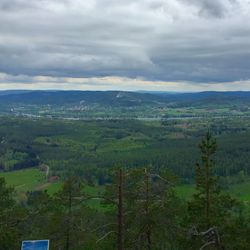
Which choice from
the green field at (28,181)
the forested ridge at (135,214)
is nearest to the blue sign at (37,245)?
the forested ridge at (135,214)

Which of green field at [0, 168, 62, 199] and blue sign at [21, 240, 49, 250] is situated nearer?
blue sign at [21, 240, 49, 250]

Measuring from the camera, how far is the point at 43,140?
197875 mm

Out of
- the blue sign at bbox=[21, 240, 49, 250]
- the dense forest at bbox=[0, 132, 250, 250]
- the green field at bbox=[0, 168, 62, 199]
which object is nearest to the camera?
the blue sign at bbox=[21, 240, 49, 250]

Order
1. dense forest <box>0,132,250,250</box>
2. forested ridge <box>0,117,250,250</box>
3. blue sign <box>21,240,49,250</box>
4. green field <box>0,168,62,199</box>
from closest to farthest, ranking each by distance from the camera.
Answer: blue sign <box>21,240,49,250</box> < forested ridge <box>0,117,250,250</box> < dense forest <box>0,132,250,250</box> < green field <box>0,168,62,199</box>

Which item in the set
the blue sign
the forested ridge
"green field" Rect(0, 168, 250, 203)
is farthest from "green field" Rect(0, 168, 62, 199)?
the blue sign

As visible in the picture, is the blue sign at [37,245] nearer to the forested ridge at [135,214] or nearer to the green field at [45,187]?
the forested ridge at [135,214]

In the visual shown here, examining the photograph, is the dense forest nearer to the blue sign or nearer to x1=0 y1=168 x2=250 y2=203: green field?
the blue sign

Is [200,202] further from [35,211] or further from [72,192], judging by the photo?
[35,211]

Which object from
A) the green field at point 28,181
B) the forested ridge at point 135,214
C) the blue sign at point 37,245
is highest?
the blue sign at point 37,245

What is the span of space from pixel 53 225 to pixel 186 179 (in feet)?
281

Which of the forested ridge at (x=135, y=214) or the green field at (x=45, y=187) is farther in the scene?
the green field at (x=45, y=187)

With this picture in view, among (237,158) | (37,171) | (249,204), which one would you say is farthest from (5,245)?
(237,158)

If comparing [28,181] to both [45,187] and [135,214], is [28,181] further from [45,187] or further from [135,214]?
[135,214]

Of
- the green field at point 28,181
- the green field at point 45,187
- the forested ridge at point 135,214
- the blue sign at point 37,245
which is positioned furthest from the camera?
the green field at point 28,181
